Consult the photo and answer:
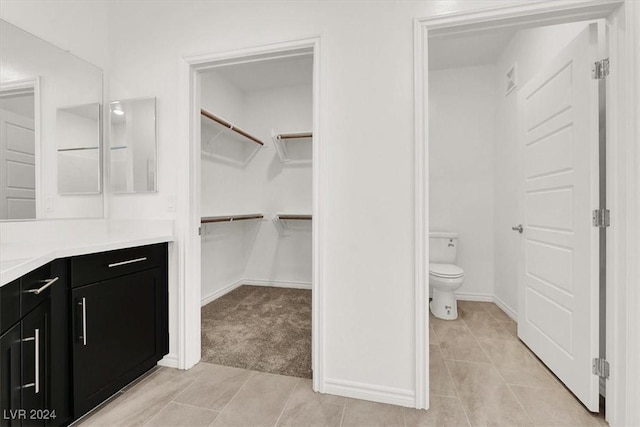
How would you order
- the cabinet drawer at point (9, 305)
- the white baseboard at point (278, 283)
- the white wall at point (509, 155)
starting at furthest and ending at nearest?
the white baseboard at point (278, 283), the white wall at point (509, 155), the cabinet drawer at point (9, 305)

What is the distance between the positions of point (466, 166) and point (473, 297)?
1.44 m

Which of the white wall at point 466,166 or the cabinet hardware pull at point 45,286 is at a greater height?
the white wall at point 466,166

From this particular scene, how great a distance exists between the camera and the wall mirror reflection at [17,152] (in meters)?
1.47

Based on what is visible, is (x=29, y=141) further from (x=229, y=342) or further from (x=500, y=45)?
(x=500, y=45)

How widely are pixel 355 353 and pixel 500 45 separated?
10.1 ft

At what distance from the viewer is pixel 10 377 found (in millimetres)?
974

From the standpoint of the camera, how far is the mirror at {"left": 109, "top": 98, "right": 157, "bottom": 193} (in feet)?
6.14

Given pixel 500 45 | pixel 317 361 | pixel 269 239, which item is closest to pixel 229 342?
pixel 317 361

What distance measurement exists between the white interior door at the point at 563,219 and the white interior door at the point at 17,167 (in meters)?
2.96

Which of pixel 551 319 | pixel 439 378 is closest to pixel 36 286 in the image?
pixel 439 378

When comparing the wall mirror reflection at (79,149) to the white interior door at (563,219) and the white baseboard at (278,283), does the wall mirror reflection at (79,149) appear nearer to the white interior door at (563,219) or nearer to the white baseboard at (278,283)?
the white baseboard at (278,283)

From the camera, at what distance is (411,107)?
1.49m

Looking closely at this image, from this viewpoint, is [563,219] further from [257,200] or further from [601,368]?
[257,200]

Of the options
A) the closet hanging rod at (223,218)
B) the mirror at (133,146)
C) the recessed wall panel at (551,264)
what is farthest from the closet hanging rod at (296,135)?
the recessed wall panel at (551,264)
